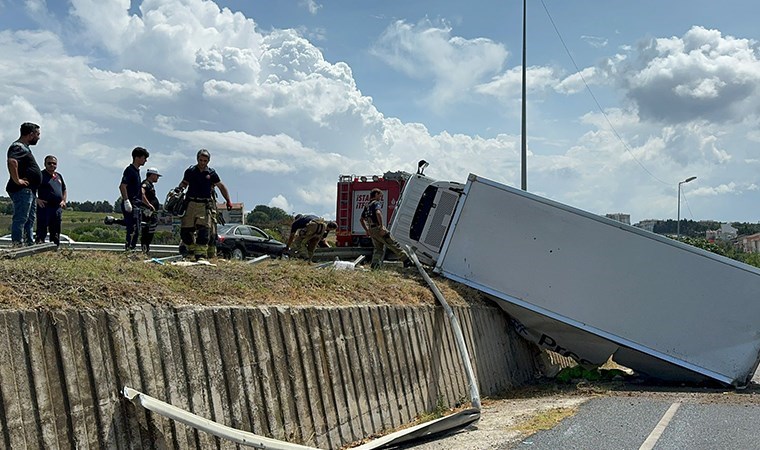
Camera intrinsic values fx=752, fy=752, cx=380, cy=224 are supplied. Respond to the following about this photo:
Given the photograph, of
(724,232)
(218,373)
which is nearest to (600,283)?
(218,373)

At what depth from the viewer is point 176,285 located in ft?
20.9

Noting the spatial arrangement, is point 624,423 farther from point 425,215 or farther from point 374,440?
point 425,215

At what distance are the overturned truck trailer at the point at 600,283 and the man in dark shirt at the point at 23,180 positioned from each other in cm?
656

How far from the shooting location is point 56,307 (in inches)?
194

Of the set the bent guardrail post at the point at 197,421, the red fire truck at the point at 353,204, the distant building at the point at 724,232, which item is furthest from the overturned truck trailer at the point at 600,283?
the distant building at the point at 724,232

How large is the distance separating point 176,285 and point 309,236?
846 cm

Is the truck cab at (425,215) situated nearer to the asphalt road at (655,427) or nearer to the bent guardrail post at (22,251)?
the asphalt road at (655,427)

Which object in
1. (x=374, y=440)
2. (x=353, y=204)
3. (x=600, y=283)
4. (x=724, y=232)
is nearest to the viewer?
(x=374, y=440)

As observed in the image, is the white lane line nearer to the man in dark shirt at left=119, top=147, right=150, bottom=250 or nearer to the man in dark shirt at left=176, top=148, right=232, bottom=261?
the man in dark shirt at left=176, top=148, right=232, bottom=261

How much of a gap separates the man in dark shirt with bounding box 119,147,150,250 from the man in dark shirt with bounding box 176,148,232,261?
774 mm

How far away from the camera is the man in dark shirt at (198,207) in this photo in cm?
1055

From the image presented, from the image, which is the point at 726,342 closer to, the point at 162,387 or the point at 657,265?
the point at 657,265

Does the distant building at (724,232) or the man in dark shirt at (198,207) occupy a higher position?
the man in dark shirt at (198,207)

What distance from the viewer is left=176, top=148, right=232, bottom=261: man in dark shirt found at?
34.6 ft
